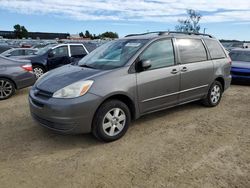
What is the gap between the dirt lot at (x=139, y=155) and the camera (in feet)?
10.4

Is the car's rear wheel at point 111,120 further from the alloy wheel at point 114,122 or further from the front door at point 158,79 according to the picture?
the front door at point 158,79

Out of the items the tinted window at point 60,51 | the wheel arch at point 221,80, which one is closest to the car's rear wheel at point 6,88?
the tinted window at point 60,51

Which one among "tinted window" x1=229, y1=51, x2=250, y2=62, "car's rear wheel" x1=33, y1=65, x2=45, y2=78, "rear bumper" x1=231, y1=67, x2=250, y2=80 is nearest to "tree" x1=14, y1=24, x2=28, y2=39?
"car's rear wheel" x1=33, y1=65, x2=45, y2=78

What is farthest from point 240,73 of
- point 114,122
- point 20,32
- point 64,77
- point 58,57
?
point 20,32

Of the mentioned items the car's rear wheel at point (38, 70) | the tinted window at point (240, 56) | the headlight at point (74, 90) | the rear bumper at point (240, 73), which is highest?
the headlight at point (74, 90)

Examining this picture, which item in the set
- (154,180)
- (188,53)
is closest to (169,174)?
(154,180)

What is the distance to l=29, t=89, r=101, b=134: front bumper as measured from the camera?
12.6 feet

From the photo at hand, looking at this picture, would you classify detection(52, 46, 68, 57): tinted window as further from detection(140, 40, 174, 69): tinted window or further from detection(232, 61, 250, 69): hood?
detection(140, 40, 174, 69): tinted window

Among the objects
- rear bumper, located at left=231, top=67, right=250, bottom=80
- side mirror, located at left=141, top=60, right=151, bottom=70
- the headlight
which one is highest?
side mirror, located at left=141, top=60, right=151, bottom=70

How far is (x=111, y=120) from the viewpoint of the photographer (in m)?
4.18

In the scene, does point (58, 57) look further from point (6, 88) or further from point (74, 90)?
point (74, 90)

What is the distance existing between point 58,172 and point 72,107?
3.03 ft

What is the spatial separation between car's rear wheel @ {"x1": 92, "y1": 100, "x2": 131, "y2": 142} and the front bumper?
12 centimetres

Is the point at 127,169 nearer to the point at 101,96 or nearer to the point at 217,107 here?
the point at 101,96
